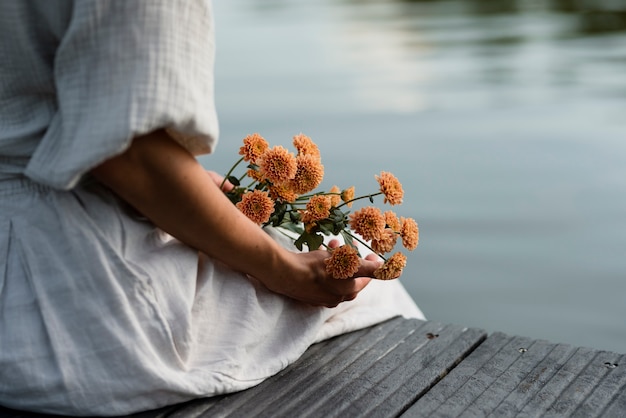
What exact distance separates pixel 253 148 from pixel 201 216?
1.08 ft

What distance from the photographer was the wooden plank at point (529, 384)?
179cm

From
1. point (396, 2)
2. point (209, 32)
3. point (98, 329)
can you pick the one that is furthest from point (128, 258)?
point (396, 2)

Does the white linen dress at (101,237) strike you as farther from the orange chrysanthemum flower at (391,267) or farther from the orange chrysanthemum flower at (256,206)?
the orange chrysanthemum flower at (391,267)

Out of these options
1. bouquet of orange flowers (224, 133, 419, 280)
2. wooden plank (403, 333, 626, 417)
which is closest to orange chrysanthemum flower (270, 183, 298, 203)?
bouquet of orange flowers (224, 133, 419, 280)

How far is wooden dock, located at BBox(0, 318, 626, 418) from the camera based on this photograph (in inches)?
70.4

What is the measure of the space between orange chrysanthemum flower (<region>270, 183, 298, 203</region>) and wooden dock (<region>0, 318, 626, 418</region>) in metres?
0.34

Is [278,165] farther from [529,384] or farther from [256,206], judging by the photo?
[529,384]

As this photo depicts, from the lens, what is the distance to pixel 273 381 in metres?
1.90

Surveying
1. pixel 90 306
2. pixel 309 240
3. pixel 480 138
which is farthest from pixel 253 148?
pixel 480 138

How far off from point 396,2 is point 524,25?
3.98 m

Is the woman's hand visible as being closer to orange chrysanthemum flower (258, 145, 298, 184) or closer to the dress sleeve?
orange chrysanthemum flower (258, 145, 298, 184)

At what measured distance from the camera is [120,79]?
151cm

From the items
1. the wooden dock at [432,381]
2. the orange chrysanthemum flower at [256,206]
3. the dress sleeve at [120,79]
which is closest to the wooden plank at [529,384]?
the wooden dock at [432,381]

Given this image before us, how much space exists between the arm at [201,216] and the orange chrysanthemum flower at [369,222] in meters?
0.06
